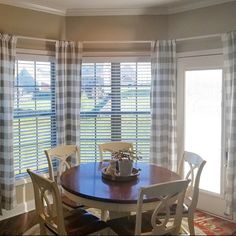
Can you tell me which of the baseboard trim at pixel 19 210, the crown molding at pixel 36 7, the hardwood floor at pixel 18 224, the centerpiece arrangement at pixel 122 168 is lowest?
the hardwood floor at pixel 18 224

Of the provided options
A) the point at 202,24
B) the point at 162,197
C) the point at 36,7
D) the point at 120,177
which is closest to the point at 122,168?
the point at 120,177

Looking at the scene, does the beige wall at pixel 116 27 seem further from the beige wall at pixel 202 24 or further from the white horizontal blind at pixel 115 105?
the white horizontal blind at pixel 115 105

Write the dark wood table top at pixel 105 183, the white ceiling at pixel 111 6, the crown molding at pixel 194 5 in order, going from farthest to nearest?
the white ceiling at pixel 111 6
the crown molding at pixel 194 5
the dark wood table top at pixel 105 183

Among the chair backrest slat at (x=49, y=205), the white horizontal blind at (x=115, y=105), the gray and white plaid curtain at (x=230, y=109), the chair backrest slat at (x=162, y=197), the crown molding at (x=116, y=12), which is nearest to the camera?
the chair backrest slat at (x=162, y=197)

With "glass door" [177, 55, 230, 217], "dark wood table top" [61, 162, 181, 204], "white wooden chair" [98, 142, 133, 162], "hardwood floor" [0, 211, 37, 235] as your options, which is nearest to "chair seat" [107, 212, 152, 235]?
"dark wood table top" [61, 162, 181, 204]

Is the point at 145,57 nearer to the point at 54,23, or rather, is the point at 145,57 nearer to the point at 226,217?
the point at 54,23

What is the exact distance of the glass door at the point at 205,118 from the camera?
12.8ft

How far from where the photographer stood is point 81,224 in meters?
2.62

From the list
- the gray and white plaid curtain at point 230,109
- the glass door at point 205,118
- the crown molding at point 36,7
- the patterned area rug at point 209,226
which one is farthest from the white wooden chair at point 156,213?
the crown molding at point 36,7

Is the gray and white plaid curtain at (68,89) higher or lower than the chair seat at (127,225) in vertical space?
higher

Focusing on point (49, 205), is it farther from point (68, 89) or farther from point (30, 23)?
point (30, 23)

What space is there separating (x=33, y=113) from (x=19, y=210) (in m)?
1.22

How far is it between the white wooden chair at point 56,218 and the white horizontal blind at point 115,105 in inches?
73.7

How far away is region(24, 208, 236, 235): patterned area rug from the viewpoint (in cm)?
345
